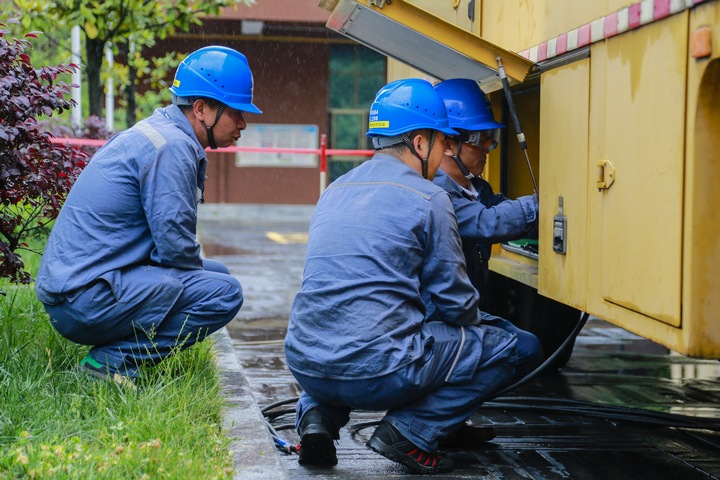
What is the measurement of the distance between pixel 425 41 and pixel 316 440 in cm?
195

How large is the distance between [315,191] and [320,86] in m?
2.36

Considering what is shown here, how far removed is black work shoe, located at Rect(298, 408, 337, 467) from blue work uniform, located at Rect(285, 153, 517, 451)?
49 mm

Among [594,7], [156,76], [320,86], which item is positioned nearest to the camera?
[594,7]

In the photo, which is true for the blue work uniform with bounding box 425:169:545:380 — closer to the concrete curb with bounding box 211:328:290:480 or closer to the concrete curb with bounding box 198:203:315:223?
the concrete curb with bounding box 211:328:290:480

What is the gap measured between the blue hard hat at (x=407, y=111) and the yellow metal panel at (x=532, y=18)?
2.12ft

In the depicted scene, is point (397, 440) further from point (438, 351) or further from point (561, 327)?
point (561, 327)

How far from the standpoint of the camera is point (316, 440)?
4.18 m

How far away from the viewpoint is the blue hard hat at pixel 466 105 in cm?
491

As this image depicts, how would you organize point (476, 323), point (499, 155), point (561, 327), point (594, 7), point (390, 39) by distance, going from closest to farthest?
point (594, 7) < point (476, 323) < point (390, 39) < point (499, 155) < point (561, 327)

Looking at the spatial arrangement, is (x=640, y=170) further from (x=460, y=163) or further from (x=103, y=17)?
(x=103, y=17)

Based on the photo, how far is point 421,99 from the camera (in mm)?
4262

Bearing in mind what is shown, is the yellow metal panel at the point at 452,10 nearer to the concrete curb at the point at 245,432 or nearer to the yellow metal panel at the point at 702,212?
the concrete curb at the point at 245,432

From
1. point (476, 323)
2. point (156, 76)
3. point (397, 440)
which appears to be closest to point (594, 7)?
point (476, 323)

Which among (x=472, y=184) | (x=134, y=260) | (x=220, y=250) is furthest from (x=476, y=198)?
(x=220, y=250)
